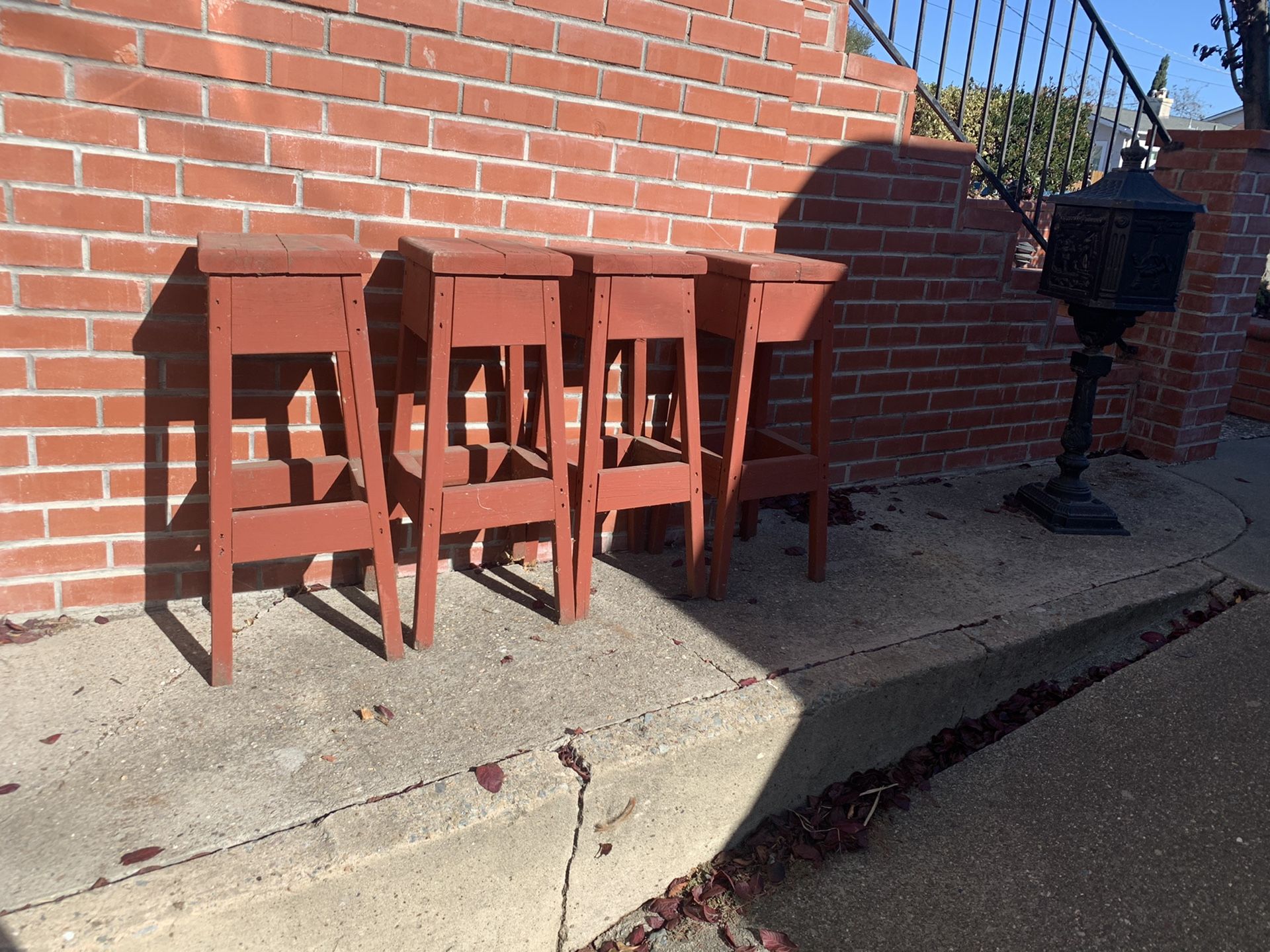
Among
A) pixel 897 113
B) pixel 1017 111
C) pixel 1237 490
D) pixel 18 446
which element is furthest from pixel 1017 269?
pixel 1017 111

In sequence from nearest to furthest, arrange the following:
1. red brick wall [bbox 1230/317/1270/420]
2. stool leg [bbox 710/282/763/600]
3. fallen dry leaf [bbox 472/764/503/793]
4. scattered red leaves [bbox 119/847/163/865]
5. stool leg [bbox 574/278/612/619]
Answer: scattered red leaves [bbox 119/847/163/865], fallen dry leaf [bbox 472/764/503/793], stool leg [bbox 574/278/612/619], stool leg [bbox 710/282/763/600], red brick wall [bbox 1230/317/1270/420]

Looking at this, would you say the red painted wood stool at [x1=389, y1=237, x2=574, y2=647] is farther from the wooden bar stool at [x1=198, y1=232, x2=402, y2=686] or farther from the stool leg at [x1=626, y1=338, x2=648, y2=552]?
the stool leg at [x1=626, y1=338, x2=648, y2=552]

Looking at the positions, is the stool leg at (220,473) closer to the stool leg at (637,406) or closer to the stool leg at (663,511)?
the stool leg at (637,406)

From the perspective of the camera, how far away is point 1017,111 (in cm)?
1264

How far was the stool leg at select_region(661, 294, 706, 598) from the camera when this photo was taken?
280 centimetres

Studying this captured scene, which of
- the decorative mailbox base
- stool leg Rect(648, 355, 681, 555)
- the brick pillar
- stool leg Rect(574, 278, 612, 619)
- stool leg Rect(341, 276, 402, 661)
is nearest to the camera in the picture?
stool leg Rect(341, 276, 402, 661)

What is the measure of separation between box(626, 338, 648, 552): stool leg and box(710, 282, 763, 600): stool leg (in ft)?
1.17

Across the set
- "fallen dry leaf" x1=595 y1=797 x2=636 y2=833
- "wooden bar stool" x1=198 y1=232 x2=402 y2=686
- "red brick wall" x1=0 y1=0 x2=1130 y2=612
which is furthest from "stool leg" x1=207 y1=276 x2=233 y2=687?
"fallen dry leaf" x1=595 y1=797 x2=636 y2=833

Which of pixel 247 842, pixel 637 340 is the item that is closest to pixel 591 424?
pixel 637 340

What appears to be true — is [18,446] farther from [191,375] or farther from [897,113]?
[897,113]

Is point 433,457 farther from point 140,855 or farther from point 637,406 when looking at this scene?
point 140,855

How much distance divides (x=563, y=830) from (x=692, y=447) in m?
1.23

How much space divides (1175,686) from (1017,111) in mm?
11733

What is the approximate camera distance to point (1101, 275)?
3604 millimetres
